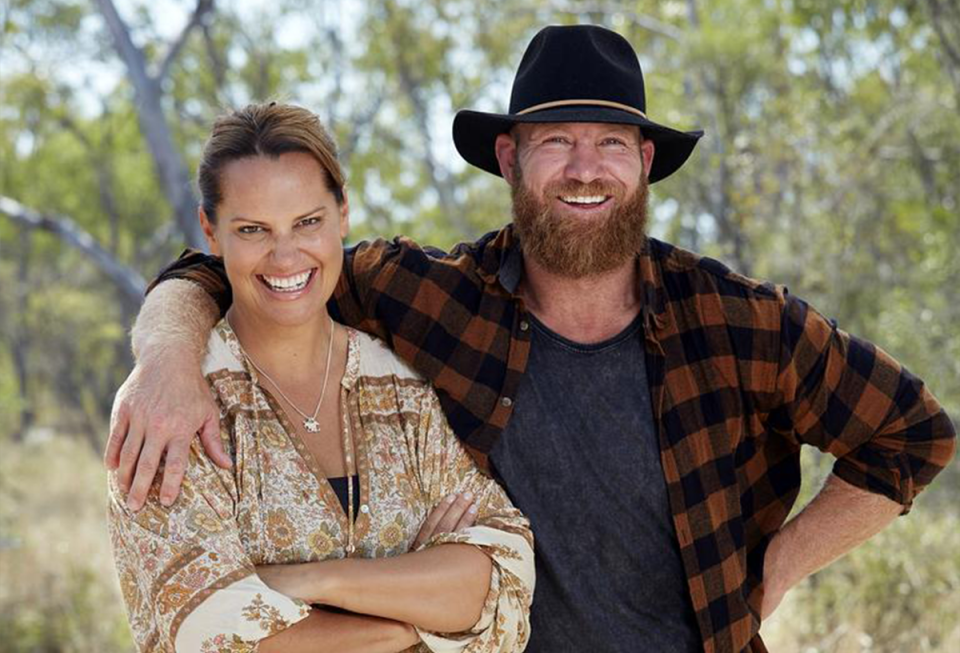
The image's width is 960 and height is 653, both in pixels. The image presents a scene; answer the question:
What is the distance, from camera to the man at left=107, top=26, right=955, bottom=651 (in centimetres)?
316

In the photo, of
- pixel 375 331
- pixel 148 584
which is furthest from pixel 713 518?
pixel 148 584

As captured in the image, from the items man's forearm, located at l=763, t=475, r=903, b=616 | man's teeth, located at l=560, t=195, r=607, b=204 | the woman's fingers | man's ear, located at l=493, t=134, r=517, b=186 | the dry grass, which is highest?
man's ear, located at l=493, t=134, r=517, b=186

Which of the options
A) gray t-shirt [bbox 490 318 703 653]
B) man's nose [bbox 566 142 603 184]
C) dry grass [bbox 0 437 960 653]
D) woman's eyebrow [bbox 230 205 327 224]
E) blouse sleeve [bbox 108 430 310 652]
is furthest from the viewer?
dry grass [bbox 0 437 960 653]

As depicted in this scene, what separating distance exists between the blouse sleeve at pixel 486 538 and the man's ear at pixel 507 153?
787mm

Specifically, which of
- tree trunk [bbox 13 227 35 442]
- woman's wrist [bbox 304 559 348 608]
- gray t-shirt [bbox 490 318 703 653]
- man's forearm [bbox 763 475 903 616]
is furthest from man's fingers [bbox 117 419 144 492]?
tree trunk [bbox 13 227 35 442]

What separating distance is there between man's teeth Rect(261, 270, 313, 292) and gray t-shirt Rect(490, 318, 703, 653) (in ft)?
2.34

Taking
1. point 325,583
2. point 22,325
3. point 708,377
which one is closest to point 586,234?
point 708,377

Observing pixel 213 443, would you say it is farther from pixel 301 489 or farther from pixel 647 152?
pixel 647 152

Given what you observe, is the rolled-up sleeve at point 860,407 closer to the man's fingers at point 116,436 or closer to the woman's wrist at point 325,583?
the woman's wrist at point 325,583

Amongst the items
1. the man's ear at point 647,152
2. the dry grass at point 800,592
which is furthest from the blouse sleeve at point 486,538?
the dry grass at point 800,592

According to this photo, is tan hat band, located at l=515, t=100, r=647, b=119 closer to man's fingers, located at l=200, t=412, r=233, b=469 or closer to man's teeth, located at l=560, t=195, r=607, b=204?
man's teeth, located at l=560, t=195, r=607, b=204

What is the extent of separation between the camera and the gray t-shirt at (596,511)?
124 inches

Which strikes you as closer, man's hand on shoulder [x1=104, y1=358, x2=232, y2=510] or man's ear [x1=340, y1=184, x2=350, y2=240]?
man's hand on shoulder [x1=104, y1=358, x2=232, y2=510]

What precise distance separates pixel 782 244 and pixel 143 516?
8.10 m
